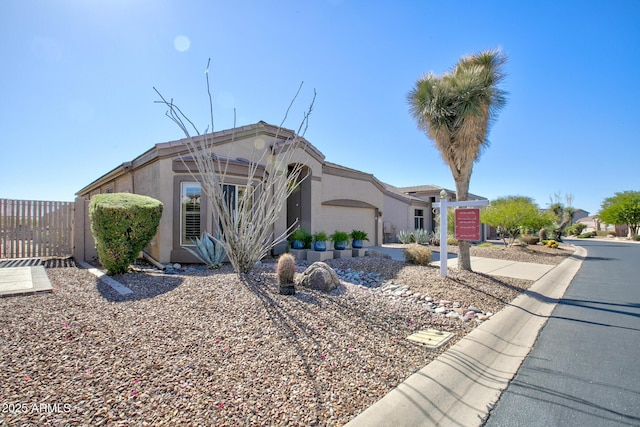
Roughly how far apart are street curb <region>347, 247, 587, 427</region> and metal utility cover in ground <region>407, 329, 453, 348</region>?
19 cm

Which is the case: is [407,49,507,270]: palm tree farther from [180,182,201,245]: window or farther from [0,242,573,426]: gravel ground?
[180,182,201,245]: window

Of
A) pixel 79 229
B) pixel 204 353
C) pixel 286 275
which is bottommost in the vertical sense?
pixel 204 353

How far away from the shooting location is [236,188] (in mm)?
10531

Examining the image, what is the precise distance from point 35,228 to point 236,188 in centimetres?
664

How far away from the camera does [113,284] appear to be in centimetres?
662

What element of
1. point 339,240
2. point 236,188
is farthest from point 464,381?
point 236,188

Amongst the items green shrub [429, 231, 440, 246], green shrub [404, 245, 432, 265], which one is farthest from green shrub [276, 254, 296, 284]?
green shrub [429, 231, 440, 246]

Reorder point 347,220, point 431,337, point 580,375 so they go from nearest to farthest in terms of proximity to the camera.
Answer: point 580,375
point 431,337
point 347,220

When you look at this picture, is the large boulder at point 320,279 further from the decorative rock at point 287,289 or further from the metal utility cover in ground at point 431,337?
the metal utility cover in ground at point 431,337

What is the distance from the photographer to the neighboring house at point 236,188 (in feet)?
33.0

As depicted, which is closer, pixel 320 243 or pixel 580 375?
pixel 580 375

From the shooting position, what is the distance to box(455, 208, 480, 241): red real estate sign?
8.75 m

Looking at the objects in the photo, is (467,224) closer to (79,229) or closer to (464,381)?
(464,381)

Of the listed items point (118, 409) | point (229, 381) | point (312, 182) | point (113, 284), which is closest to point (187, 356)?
point (229, 381)
